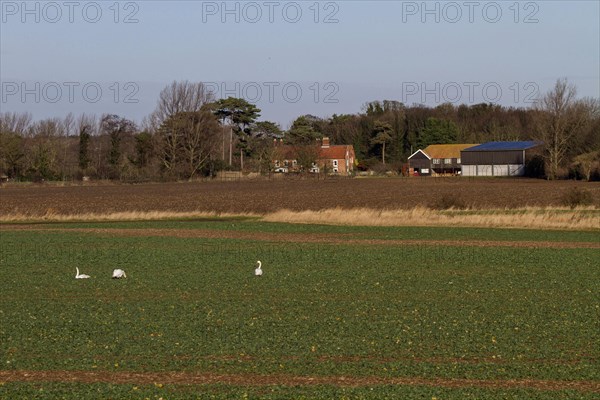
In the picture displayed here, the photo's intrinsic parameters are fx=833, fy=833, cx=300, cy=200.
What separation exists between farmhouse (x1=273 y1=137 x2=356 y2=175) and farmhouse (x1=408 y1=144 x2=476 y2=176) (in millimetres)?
12531

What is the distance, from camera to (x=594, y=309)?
59.3 feet

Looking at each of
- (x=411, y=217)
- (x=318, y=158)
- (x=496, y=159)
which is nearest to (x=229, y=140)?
(x=318, y=158)

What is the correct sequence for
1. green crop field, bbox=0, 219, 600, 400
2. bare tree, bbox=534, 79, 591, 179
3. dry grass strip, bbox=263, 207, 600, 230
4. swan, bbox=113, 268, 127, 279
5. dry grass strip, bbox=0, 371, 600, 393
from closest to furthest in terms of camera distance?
dry grass strip, bbox=0, 371, 600, 393, green crop field, bbox=0, 219, 600, 400, swan, bbox=113, 268, 127, 279, dry grass strip, bbox=263, 207, 600, 230, bare tree, bbox=534, 79, 591, 179

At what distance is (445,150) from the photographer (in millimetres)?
159750

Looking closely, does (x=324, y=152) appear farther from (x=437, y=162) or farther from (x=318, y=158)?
(x=437, y=162)

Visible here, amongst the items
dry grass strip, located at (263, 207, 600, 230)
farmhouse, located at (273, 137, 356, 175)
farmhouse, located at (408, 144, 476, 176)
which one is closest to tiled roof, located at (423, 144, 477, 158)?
farmhouse, located at (408, 144, 476, 176)

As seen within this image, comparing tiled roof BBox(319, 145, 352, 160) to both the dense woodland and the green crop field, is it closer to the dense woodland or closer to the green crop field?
the dense woodland

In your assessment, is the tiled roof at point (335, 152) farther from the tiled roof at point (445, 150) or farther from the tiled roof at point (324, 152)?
the tiled roof at point (445, 150)

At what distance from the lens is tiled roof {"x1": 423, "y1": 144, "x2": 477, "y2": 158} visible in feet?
518

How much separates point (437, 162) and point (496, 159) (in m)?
15.6

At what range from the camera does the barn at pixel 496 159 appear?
141625 millimetres

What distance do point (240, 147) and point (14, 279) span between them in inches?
5118

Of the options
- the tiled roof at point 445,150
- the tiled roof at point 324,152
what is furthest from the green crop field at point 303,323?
the tiled roof at point 445,150

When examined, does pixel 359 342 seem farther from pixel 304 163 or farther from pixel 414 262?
pixel 304 163
